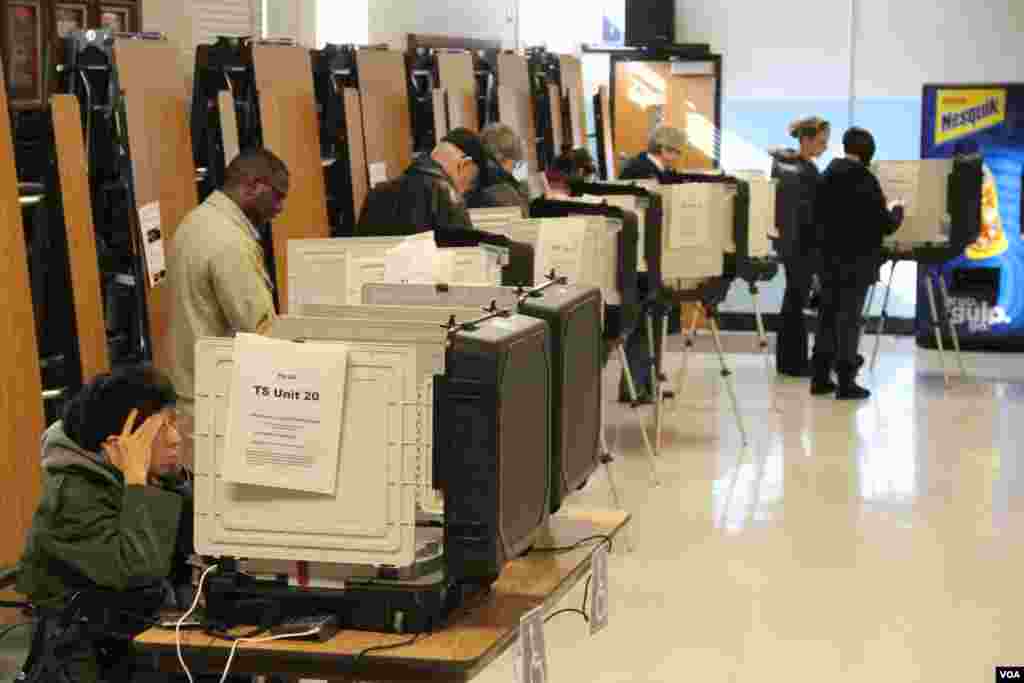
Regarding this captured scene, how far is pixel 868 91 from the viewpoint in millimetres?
14773

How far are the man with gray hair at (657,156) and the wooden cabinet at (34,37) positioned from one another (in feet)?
13.6

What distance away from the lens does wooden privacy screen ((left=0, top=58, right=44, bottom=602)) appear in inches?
220

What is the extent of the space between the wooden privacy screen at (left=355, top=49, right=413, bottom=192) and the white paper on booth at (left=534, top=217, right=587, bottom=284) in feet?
8.07

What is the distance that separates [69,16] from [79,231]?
1.80 meters

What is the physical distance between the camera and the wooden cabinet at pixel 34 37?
276 inches

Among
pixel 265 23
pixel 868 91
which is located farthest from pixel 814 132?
pixel 265 23

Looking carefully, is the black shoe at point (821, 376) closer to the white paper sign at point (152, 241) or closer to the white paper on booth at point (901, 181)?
the white paper on booth at point (901, 181)

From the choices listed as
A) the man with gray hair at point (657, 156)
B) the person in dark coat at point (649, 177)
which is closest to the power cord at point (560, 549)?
the person in dark coat at point (649, 177)

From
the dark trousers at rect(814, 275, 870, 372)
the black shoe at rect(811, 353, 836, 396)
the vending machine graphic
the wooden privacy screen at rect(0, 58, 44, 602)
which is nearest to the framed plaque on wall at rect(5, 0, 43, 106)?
the wooden privacy screen at rect(0, 58, 44, 602)

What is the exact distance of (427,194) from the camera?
6.97 m

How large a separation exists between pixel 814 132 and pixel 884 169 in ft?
1.75

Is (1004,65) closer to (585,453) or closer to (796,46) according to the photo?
(796,46)

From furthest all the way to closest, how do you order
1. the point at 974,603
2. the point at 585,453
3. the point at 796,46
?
1. the point at 796,46
2. the point at 974,603
3. the point at 585,453

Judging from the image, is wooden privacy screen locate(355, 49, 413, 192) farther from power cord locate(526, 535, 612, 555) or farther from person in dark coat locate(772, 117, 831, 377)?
power cord locate(526, 535, 612, 555)
